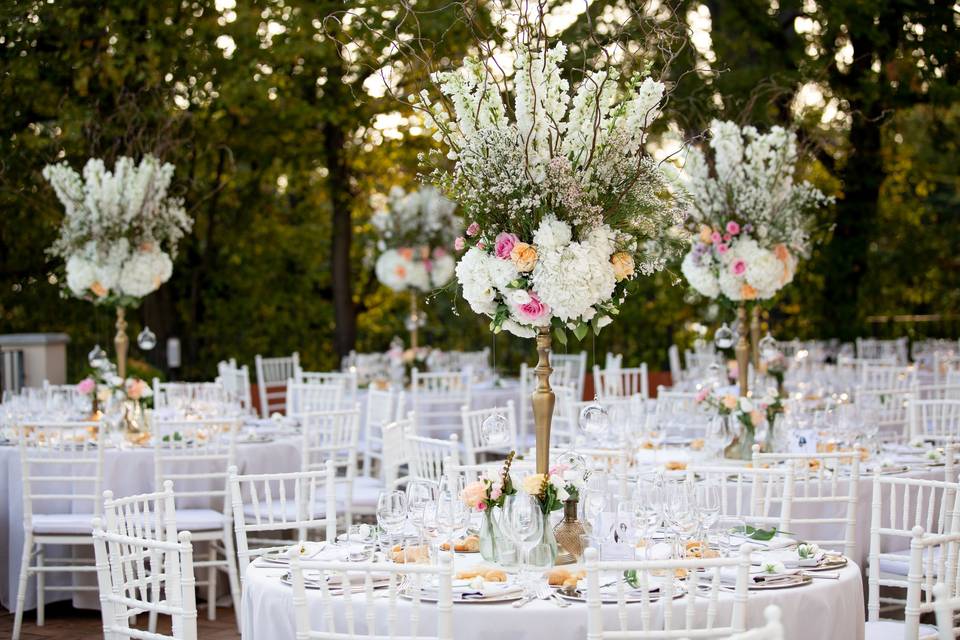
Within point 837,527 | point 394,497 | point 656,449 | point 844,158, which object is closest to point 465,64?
point 394,497

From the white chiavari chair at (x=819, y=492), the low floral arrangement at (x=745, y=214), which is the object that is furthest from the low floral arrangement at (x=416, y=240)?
the white chiavari chair at (x=819, y=492)

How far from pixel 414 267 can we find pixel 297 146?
Result: 2203mm

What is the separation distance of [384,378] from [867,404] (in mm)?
4689

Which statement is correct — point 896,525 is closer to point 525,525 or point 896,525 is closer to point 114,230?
point 525,525

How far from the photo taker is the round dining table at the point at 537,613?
11.1 ft

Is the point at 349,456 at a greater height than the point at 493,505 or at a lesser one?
lesser

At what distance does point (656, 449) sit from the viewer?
6781 millimetres

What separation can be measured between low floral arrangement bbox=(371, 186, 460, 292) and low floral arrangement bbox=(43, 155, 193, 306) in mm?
3664

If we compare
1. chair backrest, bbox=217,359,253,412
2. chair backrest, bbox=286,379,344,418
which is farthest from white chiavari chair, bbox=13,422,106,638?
chair backrest, bbox=217,359,253,412

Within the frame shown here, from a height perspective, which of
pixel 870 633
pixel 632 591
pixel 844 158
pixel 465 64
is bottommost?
pixel 870 633

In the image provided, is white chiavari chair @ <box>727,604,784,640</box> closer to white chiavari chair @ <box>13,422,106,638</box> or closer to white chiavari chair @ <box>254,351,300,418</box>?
white chiavari chair @ <box>13,422,106,638</box>

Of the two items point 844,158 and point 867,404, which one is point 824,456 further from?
point 844,158

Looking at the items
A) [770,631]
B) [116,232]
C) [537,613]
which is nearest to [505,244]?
[537,613]

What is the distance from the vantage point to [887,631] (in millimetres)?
4285
